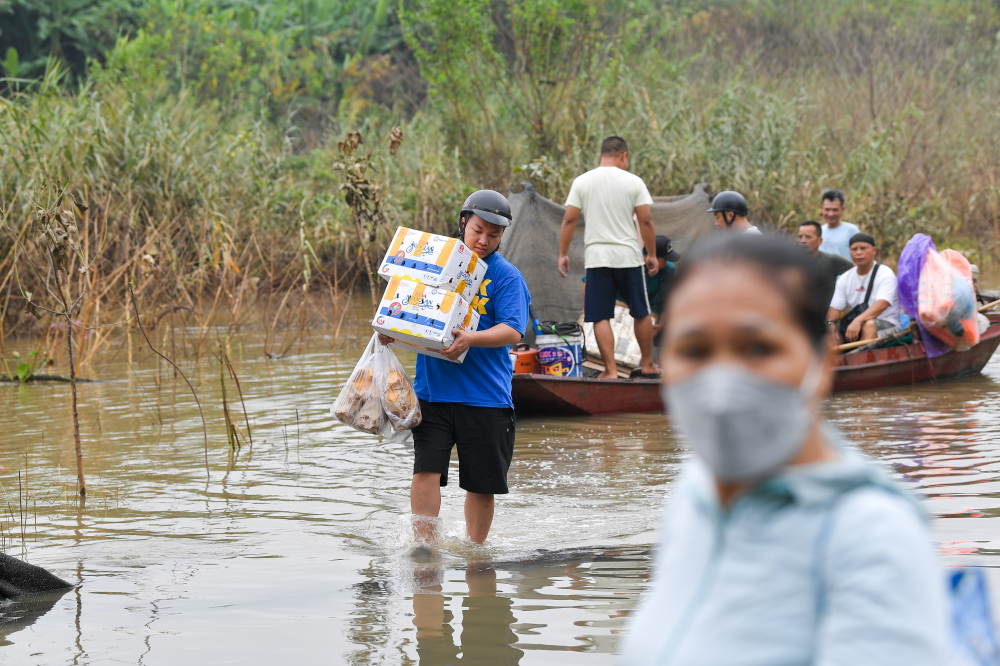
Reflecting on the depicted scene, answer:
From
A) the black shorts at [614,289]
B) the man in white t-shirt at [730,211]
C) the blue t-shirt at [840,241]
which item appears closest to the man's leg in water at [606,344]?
the black shorts at [614,289]

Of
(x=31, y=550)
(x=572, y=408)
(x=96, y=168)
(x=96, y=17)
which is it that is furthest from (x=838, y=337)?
(x=96, y=17)

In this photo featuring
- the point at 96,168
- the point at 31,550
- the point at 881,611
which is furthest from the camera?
the point at 96,168

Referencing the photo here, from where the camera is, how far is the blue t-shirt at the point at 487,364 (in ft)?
15.1

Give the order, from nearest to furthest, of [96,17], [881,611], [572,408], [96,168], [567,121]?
[881,611] < [572,408] < [96,168] < [567,121] < [96,17]

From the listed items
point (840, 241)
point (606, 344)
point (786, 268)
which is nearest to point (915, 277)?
point (840, 241)

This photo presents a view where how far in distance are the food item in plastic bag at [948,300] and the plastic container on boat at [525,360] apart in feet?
11.1

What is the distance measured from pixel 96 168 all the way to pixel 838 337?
347 inches

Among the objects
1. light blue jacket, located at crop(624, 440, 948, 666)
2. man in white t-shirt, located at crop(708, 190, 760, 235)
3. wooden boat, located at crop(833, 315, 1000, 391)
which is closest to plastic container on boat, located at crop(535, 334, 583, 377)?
man in white t-shirt, located at crop(708, 190, 760, 235)

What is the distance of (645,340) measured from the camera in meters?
8.78

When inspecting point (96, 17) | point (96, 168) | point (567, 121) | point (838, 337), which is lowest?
point (838, 337)

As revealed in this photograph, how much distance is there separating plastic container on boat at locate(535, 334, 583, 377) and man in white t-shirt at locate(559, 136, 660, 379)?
22cm

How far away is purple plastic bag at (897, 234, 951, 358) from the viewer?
9141mm

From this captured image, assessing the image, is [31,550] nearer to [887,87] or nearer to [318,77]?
[887,87]

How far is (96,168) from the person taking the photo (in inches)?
503
